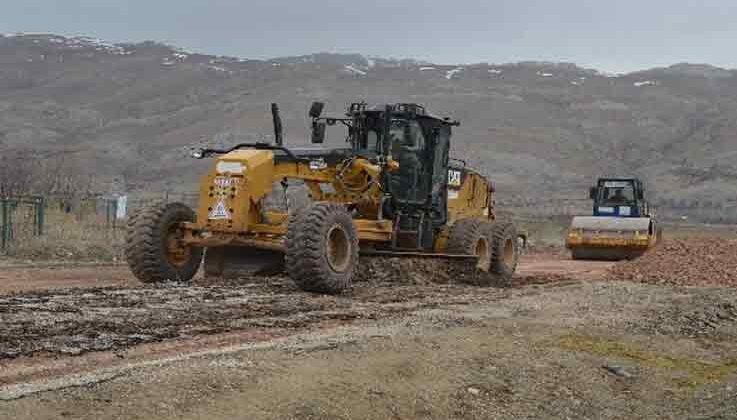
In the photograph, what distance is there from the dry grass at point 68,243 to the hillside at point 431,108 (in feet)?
98.5

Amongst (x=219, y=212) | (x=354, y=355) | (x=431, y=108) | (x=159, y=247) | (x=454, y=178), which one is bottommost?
(x=354, y=355)

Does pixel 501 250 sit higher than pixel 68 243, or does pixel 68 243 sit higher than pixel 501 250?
pixel 501 250

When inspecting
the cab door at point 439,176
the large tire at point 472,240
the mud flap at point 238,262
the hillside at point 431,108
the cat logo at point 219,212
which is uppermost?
the hillside at point 431,108

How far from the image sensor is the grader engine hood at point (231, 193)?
12.4m

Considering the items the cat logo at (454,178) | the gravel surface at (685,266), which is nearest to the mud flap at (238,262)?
the cat logo at (454,178)

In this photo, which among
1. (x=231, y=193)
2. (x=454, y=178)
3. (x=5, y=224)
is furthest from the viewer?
(x=5, y=224)

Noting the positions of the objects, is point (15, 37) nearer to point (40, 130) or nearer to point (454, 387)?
point (40, 130)

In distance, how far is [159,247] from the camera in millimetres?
12789

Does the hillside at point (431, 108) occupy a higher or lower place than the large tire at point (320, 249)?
higher

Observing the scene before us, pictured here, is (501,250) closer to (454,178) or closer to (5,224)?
(454,178)

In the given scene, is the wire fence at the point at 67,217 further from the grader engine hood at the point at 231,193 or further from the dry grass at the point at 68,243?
the grader engine hood at the point at 231,193

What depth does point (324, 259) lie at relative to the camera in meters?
11.9

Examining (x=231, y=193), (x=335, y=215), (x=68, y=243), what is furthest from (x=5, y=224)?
(x=335, y=215)

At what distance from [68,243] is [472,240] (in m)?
10.0
